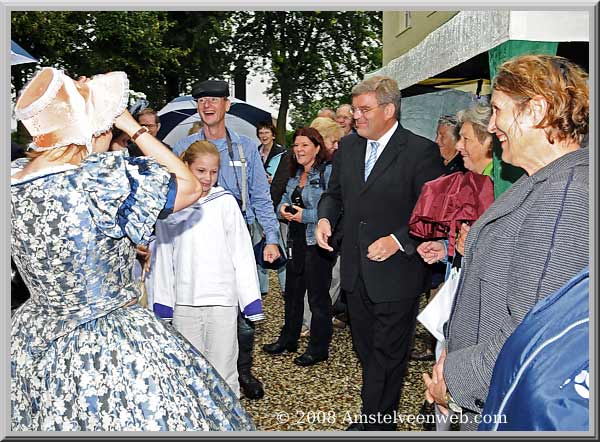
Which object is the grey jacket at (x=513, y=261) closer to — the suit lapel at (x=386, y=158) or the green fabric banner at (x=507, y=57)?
the green fabric banner at (x=507, y=57)

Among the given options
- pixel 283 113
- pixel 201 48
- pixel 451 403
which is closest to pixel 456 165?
pixel 451 403

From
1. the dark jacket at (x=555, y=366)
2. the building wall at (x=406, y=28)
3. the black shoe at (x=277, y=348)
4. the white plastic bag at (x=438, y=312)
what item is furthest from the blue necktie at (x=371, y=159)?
the building wall at (x=406, y=28)

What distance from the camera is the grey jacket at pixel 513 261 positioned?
1.76 m

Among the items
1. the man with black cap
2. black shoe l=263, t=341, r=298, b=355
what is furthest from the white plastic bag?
black shoe l=263, t=341, r=298, b=355

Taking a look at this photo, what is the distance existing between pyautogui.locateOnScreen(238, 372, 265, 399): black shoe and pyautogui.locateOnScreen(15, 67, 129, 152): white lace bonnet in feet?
9.18

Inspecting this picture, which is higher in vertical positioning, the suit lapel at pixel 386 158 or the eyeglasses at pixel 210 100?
the eyeglasses at pixel 210 100

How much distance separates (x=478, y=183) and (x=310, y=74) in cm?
1533

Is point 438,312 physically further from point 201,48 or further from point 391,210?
point 201,48

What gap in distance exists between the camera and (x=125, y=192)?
2.22 m

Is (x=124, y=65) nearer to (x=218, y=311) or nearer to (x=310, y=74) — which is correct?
(x=310, y=74)

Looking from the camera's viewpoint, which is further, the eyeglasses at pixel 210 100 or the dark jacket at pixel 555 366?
the eyeglasses at pixel 210 100

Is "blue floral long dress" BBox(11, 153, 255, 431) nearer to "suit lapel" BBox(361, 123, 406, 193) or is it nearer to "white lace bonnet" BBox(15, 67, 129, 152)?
"white lace bonnet" BBox(15, 67, 129, 152)

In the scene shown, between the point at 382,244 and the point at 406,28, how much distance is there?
12.3m

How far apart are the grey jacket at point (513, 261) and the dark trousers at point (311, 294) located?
3374 millimetres
